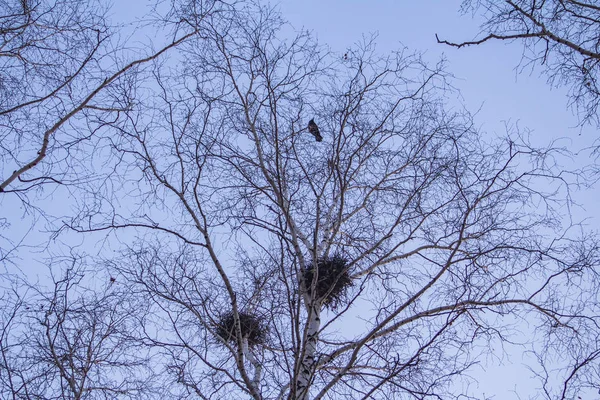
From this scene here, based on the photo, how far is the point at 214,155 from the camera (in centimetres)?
508

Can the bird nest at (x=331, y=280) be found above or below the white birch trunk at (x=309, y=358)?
above

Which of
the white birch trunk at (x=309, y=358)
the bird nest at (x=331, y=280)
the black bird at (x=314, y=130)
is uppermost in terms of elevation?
the black bird at (x=314, y=130)

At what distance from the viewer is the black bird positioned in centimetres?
555

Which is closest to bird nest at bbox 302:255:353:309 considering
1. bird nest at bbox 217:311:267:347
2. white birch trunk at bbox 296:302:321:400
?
white birch trunk at bbox 296:302:321:400

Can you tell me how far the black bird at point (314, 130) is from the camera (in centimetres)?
555

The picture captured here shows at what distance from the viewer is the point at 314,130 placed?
5.64m

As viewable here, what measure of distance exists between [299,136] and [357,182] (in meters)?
0.88

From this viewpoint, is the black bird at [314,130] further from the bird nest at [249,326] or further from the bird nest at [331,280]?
the bird nest at [249,326]

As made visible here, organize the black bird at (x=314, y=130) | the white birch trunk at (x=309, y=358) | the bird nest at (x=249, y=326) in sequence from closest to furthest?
the white birch trunk at (x=309, y=358)
the bird nest at (x=249, y=326)
the black bird at (x=314, y=130)

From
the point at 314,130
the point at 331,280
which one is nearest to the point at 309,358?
the point at 331,280

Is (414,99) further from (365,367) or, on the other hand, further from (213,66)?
(365,367)

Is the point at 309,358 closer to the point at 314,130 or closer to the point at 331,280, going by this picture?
the point at 331,280

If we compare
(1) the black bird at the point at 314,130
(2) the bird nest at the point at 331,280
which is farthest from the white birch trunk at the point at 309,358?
(1) the black bird at the point at 314,130

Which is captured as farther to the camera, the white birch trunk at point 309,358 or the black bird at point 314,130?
the black bird at point 314,130
